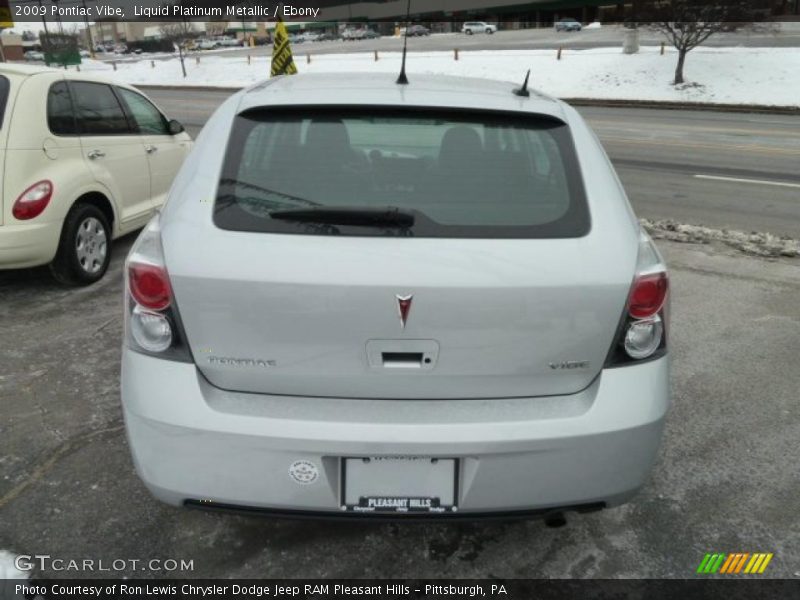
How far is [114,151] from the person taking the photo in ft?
18.4

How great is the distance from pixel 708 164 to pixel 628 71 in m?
16.9

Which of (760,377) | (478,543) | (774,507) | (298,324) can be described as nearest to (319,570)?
(478,543)

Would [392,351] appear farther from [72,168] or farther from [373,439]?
[72,168]

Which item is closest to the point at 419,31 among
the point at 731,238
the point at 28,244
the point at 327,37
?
the point at 327,37

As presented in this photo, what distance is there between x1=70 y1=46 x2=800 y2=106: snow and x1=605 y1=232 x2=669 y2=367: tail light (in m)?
16.9

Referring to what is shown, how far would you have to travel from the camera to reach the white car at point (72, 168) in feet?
15.3

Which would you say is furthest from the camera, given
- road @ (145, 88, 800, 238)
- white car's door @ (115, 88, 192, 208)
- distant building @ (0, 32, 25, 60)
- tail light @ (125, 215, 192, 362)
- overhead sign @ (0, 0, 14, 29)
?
distant building @ (0, 32, 25, 60)

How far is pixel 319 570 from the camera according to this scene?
2414 millimetres

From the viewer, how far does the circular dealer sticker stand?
204 cm

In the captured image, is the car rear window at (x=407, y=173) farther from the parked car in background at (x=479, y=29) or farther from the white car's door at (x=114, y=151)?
the parked car in background at (x=479, y=29)

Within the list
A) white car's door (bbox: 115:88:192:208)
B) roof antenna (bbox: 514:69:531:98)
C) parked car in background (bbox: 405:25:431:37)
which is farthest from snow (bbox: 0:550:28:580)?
parked car in background (bbox: 405:25:431:37)

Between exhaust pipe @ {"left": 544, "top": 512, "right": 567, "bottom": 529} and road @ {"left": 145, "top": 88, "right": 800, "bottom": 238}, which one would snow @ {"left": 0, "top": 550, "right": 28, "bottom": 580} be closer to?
exhaust pipe @ {"left": 544, "top": 512, "right": 567, "bottom": 529}

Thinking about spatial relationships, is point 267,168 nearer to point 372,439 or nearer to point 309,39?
point 372,439

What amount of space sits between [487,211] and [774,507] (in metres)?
1.79
